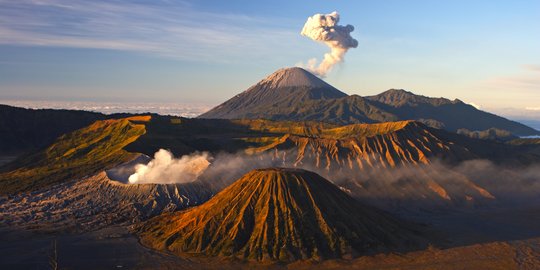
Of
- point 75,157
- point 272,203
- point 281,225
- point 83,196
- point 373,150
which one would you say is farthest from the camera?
point 75,157

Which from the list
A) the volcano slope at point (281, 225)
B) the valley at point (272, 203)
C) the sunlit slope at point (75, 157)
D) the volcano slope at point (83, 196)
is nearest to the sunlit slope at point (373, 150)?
the valley at point (272, 203)

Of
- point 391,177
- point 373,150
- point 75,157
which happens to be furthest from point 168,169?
point 373,150

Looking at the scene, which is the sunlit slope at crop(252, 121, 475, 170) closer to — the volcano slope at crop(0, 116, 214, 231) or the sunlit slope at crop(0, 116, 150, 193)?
the volcano slope at crop(0, 116, 214, 231)

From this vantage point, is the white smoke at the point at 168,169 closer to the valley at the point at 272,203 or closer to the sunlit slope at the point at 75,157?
the valley at the point at 272,203

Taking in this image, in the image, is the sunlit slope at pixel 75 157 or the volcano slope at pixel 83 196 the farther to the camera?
the sunlit slope at pixel 75 157

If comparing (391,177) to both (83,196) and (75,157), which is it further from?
(75,157)

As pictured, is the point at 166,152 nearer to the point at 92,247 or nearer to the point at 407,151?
the point at 92,247
